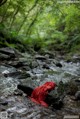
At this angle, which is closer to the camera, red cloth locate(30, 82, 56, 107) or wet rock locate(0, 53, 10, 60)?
red cloth locate(30, 82, 56, 107)

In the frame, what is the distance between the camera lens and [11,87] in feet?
19.5

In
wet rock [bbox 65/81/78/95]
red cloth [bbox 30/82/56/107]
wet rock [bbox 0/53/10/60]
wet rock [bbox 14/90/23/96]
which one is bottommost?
wet rock [bbox 0/53/10/60]

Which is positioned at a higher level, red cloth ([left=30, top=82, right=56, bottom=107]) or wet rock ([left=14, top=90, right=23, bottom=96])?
red cloth ([left=30, top=82, right=56, bottom=107])

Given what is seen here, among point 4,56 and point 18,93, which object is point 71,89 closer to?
point 18,93

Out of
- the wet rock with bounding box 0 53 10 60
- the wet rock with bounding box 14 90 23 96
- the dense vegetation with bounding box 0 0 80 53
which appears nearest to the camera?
the wet rock with bounding box 14 90 23 96

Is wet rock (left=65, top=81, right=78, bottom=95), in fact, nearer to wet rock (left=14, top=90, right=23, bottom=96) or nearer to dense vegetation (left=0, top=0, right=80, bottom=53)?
wet rock (left=14, top=90, right=23, bottom=96)

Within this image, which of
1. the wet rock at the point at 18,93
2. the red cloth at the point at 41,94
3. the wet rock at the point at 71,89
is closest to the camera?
the red cloth at the point at 41,94

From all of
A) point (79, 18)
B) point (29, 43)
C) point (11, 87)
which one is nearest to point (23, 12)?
point (29, 43)

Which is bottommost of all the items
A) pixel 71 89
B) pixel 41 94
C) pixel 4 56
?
pixel 4 56

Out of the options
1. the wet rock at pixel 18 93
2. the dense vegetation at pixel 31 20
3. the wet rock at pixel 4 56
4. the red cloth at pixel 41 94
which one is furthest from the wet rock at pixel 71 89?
the dense vegetation at pixel 31 20

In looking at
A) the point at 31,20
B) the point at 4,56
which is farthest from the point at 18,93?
the point at 31,20

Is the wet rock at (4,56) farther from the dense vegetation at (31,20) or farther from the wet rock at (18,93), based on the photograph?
the wet rock at (18,93)

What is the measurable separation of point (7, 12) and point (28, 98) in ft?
37.4

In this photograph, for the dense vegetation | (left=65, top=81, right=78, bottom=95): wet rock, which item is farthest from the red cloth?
the dense vegetation
